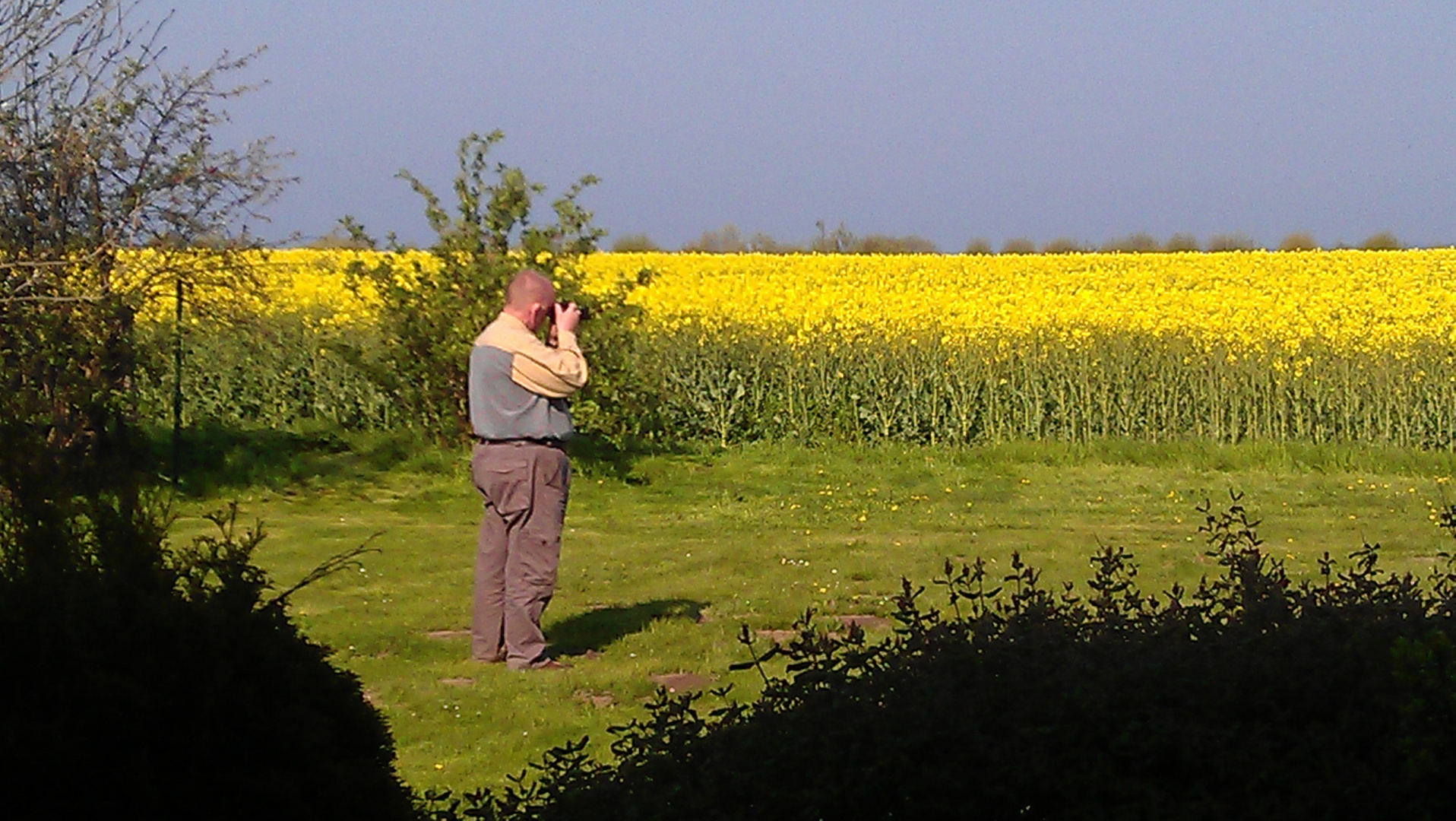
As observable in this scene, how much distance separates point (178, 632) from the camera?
11.4 feet

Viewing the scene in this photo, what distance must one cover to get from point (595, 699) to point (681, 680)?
1.63 ft

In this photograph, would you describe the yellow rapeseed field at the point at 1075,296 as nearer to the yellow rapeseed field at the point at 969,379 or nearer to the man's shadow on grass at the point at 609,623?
the yellow rapeseed field at the point at 969,379

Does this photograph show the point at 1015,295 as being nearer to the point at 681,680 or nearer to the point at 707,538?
the point at 707,538

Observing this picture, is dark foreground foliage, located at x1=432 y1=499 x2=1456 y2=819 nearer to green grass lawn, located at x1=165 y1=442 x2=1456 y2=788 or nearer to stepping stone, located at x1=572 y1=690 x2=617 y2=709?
green grass lawn, located at x1=165 y1=442 x2=1456 y2=788

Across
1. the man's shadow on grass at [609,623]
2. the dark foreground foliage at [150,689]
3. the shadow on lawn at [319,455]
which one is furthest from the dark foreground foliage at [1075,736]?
the shadow on lawn at [319,455]

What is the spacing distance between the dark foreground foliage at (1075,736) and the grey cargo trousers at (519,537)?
4.50 m

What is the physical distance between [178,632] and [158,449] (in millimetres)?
14403

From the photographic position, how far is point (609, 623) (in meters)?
10.5

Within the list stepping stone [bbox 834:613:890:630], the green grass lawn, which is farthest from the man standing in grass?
stepping stone [bbox 834:613:890:630]

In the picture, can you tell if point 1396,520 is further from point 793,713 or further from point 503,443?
point 793,713

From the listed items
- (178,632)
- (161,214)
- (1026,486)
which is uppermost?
(161,214)

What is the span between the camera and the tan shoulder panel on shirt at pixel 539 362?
8695 millimetres

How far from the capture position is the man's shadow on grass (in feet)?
32.4

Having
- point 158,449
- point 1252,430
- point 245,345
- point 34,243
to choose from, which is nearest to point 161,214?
point 34,243
